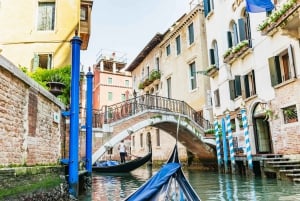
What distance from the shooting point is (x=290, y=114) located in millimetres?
8094

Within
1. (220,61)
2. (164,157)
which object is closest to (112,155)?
(164,157)

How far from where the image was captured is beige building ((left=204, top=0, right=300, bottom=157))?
25.6ft

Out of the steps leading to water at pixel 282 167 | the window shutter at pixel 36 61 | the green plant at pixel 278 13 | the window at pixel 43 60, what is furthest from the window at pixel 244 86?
the window shutter at pixel 36 61

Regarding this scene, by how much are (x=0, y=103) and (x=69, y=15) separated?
895 cm

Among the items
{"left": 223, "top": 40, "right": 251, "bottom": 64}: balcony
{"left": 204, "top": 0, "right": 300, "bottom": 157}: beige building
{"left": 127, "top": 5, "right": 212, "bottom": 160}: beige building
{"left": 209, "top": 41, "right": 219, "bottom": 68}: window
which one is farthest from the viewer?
{"left": 127, "top": 5, "right": 212, "bottom": 160}: beige building

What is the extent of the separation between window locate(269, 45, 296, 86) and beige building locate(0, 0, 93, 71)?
7171 millimetres

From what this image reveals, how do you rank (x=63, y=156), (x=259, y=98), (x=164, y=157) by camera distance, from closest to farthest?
1. (x=63, y=156)
2. (x=259, y=98)
3. (x=164, y=157)

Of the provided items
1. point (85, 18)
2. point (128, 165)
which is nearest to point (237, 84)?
point (128, 165)

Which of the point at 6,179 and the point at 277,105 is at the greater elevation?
the point at 277,105

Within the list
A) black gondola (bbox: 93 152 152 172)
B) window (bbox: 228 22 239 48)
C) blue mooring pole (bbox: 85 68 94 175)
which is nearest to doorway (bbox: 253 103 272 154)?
window (bbox: 228 22 239 48)

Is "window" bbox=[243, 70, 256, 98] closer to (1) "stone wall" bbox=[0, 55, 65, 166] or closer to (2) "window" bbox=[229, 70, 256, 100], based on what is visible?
(2) "window" bbox=[229, 70, 256, 100]

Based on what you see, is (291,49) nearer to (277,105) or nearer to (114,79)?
(277,105)

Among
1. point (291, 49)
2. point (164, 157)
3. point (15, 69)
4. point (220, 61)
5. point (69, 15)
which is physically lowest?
point (164, 157)

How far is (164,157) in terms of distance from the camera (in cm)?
1753
